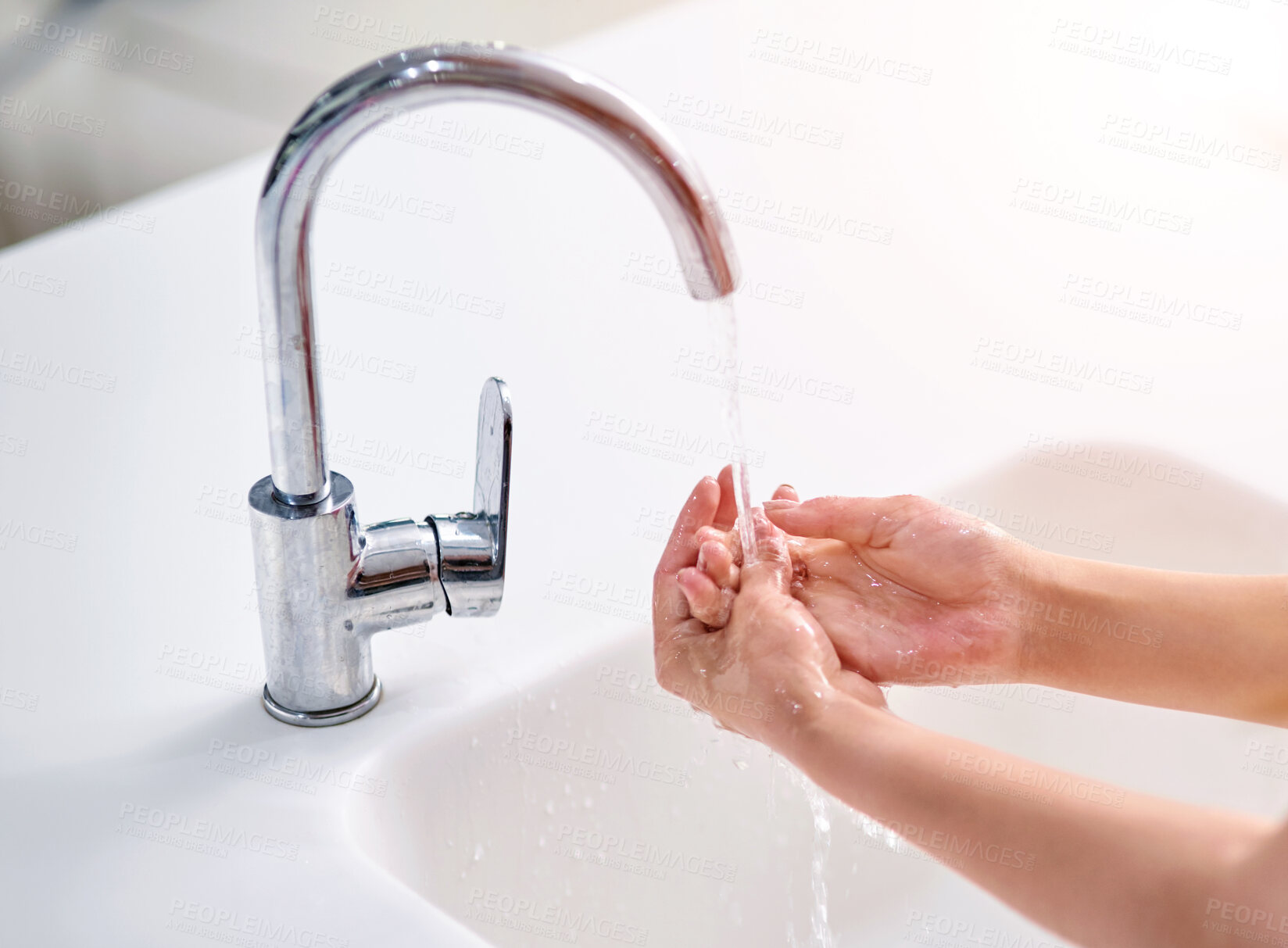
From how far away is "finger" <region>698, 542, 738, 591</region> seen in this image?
0.69 metres

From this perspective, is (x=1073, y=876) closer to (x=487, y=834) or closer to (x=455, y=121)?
(x=487, y=834)

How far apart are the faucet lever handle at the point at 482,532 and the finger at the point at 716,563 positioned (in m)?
0.14

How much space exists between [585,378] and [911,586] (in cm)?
27

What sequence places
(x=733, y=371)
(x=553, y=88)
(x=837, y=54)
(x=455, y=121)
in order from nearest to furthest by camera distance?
(x=553, y=88), (x=733, y=371), (x=455, y=121), (x=837, y=54)

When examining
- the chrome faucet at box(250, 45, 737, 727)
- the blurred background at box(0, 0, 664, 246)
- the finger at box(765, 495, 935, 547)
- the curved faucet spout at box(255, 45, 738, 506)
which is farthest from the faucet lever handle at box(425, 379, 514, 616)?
the blurred background at box(0, 0, 664, 246)

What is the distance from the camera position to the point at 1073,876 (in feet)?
1.69

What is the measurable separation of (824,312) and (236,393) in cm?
43

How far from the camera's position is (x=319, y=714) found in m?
0.62

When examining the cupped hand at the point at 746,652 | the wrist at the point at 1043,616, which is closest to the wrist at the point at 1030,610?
the wrist at the point at 1043,616

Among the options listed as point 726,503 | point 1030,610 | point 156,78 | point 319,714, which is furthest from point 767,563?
point 156,78

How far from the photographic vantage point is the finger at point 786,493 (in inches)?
29.8

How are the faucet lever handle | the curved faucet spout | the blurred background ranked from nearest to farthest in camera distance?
the curved faucet spout, the faucet lever handle, the blurred background

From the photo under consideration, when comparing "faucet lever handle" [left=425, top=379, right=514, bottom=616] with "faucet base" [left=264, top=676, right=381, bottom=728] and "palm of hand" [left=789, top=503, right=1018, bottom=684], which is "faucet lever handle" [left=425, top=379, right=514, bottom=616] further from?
"palm of hand" [left=789, top=503, right=1018, bottom=684]

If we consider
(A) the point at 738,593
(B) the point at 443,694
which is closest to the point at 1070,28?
(A) the point at 738,593
